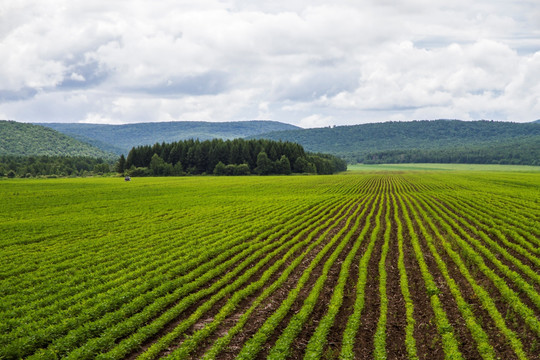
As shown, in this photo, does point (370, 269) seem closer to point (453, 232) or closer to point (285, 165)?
point (453, 232)

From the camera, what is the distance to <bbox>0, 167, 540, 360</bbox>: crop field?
11016 millimetres

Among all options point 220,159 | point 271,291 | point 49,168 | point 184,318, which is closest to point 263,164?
point 220,159

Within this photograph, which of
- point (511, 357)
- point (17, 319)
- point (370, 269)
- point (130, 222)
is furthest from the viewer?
point (130, 222)

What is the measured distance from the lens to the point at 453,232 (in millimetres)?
26234

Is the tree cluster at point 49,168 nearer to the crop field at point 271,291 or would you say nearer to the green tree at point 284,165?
the green tree at point 284,165

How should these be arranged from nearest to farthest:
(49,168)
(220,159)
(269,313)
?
(269,313) < (220,159) < (49,168)

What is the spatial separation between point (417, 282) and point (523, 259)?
7.21 meters

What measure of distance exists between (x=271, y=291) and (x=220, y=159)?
411 feet

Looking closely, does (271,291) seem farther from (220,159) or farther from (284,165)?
(220,159)

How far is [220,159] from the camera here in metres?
138

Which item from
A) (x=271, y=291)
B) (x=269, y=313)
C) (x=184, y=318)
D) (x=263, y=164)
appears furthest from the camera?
(x=263, y=164)

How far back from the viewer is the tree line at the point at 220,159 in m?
133

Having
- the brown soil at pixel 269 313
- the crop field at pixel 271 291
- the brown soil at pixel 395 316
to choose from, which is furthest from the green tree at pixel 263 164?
the brown soil at pixel 395 316

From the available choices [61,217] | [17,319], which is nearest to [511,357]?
[17,319]
